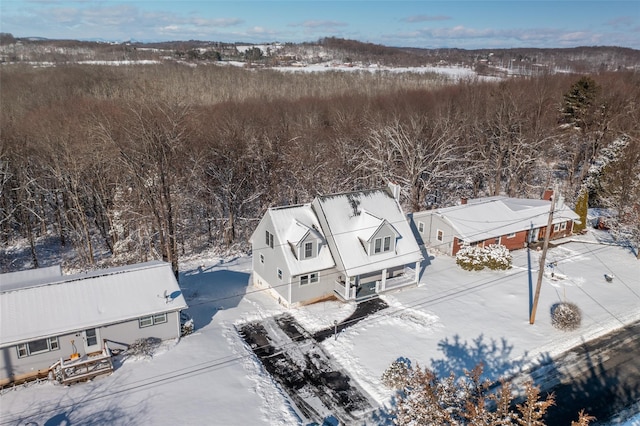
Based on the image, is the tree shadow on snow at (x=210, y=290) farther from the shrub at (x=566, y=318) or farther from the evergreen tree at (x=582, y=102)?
the evergreen tree at (x=582, y=102)

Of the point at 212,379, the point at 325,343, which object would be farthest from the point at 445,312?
the point at 212,379

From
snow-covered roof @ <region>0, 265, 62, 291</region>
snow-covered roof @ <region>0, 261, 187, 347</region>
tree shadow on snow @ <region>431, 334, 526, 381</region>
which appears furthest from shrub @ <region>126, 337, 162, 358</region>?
tree shadow on snow @ <region>431, 334, 526, 381</region>

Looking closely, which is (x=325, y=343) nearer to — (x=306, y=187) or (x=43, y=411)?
(x=43, y=411)

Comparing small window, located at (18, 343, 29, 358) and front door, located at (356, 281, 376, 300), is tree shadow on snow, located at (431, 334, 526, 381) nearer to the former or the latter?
front door, located at (356, 281, 376, 300)

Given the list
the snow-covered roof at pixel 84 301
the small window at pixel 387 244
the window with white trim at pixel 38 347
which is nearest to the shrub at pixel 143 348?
the snow-covered roof at pixel 84 301

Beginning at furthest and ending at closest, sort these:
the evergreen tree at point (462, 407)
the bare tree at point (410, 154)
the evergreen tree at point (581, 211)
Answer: the bare tree at point (410, 154) < the evergreen tree at point (581, 211) < the evergreen tree at point (462, 407)
